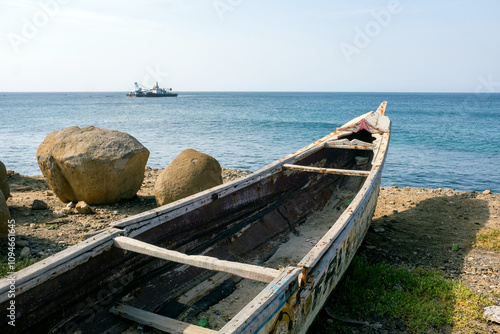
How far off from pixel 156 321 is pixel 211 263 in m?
0.82

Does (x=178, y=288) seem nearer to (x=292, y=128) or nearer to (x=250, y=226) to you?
(x=250, y=226)

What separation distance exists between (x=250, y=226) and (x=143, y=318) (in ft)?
7.48

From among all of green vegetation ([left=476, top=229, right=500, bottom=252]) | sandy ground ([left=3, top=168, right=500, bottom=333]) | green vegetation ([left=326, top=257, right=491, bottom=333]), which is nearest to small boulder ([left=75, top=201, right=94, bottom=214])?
sandy ground ([left=3, top=168, right=500, bottom=333])

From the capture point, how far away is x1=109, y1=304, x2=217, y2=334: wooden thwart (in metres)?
3.11

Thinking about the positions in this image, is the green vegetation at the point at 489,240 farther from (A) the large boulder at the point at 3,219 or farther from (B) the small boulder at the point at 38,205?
(B) the small boulder at the point at 38,205

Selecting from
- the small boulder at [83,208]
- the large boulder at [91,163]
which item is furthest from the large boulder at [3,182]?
the small boulder at [83,208]

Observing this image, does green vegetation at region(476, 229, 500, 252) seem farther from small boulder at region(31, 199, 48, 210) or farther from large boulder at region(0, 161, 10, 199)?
large boulder at region(0, 161, 10, 199)

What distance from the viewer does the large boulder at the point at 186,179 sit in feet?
22.6

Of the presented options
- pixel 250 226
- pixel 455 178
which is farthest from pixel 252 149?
pixel 250 226

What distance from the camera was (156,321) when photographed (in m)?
3.22

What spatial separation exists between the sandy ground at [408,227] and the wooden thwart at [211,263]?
165 cm

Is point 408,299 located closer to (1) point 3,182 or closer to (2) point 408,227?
(2) point 408,227

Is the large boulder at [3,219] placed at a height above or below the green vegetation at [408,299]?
above

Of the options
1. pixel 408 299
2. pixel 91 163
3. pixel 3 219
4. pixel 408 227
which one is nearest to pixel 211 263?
pixel 408 299
